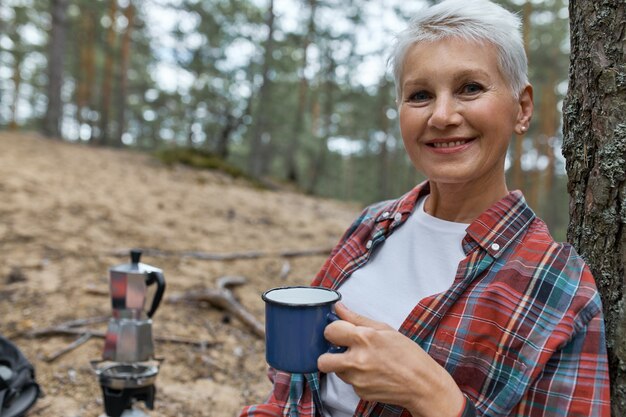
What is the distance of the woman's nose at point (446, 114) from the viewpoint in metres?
1.26

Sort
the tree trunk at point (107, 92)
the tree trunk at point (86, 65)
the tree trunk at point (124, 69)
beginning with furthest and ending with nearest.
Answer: the tree trunk at point (86, 65), the tree trunk at point (107, 92), the tree trunk at point (124, 69)

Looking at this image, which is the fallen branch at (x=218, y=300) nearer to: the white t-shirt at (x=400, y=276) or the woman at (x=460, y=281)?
the woman at (x=460, y=281)

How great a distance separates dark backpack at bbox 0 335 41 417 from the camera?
227cm

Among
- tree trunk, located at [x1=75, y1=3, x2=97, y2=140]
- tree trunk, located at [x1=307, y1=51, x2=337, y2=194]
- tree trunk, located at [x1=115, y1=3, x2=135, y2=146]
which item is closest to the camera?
tree trunk, located at [x1=115, y1=3, x2=135, y2=146]

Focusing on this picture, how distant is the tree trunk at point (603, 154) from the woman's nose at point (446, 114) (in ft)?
1.37

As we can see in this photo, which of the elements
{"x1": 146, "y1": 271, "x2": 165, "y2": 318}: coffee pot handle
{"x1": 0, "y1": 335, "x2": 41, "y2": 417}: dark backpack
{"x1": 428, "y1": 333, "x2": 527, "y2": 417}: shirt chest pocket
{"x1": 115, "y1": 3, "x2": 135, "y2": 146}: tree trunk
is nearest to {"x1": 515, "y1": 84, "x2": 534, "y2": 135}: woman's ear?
{"x1": 428, "y1": 333, "x2": 527, "y2": 417}: shirt chest pocket

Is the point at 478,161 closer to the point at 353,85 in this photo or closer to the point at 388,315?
the point at 388,315

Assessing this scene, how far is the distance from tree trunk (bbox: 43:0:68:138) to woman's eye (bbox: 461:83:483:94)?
1189cm

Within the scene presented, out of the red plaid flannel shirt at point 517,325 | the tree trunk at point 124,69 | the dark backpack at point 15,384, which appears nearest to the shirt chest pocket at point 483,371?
the red plaid flannel shirt at point 517,325

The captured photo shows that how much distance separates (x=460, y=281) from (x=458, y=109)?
0.46 m

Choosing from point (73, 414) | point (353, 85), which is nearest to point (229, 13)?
point (353, 85)

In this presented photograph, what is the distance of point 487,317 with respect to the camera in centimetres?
114

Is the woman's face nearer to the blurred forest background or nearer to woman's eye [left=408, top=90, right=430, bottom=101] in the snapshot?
woman's eye [left=408, top=90, right=430, bottom=101]

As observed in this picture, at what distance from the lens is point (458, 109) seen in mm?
1266
